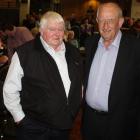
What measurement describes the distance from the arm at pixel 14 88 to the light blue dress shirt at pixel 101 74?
2.01 ft

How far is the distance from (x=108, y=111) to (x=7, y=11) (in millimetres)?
15733

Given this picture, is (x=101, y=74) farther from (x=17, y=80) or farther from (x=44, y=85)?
(x=17, y=80)

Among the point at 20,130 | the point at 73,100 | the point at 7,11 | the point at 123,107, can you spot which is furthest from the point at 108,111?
the point at 7,11

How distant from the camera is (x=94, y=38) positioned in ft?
9.62

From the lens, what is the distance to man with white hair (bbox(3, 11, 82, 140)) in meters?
A: 2.45

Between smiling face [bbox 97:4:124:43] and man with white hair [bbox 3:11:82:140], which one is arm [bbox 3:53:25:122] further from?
smiling face [bbox 97:4:124:43]

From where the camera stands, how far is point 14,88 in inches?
97.7

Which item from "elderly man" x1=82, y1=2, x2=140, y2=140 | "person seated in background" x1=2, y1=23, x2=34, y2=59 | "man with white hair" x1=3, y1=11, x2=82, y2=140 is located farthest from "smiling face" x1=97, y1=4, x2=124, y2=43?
"person seated in background" x1=2, y1=23, x2=34, y2=59

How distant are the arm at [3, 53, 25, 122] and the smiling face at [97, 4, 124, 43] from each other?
712mm

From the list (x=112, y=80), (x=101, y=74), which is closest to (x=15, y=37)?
(x=101, y=74)

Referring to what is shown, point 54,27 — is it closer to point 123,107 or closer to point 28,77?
point 28,77

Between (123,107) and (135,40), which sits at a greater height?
(135,40)

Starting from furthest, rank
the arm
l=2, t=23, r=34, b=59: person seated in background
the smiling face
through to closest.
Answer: l=2, t=23, r=34, b=59: person seated in background < the smiling face < the arm

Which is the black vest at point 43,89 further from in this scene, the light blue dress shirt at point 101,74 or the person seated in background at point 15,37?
the person seated in background at point 15,37
